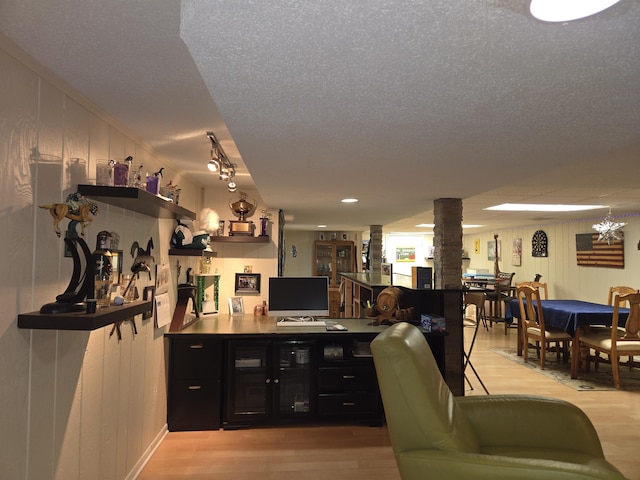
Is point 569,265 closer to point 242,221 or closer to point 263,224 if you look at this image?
point 263,224

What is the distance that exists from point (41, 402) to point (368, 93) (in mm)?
1679

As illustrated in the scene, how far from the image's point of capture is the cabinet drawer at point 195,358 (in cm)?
321

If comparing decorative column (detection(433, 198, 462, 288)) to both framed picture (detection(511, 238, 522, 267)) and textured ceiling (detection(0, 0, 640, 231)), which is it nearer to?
textured ceiling (detection(0, 0, 640, 231))

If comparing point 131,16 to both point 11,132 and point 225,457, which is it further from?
point 225,457

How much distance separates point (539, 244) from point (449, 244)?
5458 mm

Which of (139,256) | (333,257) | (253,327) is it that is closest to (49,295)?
(139,256)

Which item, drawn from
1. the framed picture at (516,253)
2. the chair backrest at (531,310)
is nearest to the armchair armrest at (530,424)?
the chair backrest at (531,310)

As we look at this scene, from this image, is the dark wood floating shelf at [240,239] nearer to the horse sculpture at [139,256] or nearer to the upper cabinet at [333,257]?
the horse sculpture at [139,256]

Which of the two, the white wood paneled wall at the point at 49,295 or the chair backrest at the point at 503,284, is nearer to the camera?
the white wood paneled wall at the point at 49,295

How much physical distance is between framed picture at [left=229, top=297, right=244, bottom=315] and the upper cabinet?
210 inches

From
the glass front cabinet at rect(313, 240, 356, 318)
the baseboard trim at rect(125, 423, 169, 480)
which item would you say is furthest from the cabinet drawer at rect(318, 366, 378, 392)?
the glass front cabinet at rect(313, 240, 356, 318)

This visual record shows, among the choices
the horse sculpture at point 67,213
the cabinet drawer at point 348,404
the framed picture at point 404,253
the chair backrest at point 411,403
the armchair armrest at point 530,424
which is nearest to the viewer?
the horse sculpture at point 67,213

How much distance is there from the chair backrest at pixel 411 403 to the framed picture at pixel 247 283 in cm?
A: 253

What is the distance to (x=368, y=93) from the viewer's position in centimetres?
131
